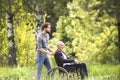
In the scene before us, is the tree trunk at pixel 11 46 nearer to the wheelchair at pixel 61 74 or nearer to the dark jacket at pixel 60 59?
the dark jacket at pixel 60 59

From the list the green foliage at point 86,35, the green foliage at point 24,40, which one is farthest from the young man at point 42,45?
the green foliage at point 24,40

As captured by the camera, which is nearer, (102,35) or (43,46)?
(43,46)

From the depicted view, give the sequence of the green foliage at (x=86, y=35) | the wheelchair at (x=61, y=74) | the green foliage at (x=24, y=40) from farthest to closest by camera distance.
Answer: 1. the green foliage at (x=24, y=40)
2. the green foliage at (x=86, y=35)
3. the wheelchair at (x=61, y=74)

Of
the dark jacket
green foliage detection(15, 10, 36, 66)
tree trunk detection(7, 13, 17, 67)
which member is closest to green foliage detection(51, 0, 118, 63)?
green foliage detection(15, 10, 36, 66)

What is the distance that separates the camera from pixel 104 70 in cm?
1895

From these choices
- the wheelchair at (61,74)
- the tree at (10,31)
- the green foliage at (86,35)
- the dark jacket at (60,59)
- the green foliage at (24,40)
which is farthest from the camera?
the green foliage at (24,40)

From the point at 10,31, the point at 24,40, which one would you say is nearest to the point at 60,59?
the point at 10,31

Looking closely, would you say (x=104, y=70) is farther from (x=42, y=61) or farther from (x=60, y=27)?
(x=60, y=27)

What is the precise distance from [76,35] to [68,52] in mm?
2329

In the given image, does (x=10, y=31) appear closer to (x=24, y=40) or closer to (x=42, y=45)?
(x=24, y=40)

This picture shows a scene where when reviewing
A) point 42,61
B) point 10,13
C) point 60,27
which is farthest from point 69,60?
point 60,27

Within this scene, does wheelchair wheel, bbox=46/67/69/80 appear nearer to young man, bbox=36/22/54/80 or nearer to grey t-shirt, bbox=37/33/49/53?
young man, bbox=36/22/54/80

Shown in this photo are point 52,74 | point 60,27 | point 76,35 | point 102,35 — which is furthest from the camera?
point 60,27

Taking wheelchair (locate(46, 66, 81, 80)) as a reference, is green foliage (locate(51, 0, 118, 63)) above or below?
below
